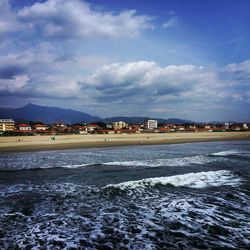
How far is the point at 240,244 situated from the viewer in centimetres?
662

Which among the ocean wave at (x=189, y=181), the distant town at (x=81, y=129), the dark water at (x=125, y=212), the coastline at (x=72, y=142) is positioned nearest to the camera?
the dark water at (x=125, y=212)

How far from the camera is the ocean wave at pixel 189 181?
525 inches

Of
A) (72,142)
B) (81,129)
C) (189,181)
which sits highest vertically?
(81,129)

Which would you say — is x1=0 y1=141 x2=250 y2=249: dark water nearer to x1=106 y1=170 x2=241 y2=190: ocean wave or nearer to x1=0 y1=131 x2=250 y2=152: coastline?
x1=106 y1=170 x2=241 y2=190: ocean wave

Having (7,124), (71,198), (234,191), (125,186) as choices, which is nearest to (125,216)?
(71,198)

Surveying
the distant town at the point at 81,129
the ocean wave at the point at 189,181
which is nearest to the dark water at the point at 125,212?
the ocean wave at the point at 189,181

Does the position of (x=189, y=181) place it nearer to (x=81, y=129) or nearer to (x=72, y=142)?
(x=72, y=142)

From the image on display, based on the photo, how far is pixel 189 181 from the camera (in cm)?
1446

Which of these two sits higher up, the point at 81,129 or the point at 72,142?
the point at 81,129

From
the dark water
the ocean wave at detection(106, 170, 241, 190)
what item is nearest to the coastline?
the dark water

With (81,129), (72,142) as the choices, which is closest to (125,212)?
(72,142)

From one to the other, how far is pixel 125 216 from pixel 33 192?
5.03 m

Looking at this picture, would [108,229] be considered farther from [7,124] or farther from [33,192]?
[7,124]

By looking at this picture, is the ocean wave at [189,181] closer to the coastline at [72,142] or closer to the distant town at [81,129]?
A: the coastline at [72,142]
